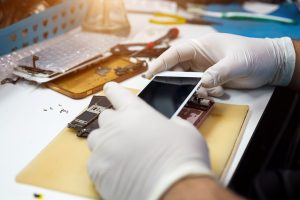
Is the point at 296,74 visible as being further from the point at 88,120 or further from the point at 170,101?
the point at 88,120

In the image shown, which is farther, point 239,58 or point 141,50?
point 141,50

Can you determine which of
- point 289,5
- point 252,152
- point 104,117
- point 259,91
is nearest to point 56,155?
point 104,117

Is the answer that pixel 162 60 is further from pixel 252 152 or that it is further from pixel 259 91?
pixel 252 152

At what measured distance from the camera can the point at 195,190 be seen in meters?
0.51

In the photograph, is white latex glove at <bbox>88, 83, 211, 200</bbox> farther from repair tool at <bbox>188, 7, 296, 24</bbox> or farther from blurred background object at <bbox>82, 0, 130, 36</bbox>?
repair tool at <bbox>188, 7, 296, 24</bbox>

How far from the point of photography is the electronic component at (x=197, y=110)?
2.38 feet

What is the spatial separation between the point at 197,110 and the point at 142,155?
0.82 ft

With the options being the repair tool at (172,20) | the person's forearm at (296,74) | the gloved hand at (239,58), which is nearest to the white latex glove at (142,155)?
the gloved hand at (239,58)

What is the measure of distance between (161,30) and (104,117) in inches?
25.3

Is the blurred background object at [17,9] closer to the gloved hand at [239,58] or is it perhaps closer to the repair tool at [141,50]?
the repair tool at [141,50]

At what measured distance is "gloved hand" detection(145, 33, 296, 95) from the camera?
0.83 m

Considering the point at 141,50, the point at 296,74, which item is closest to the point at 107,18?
the point at 141,50

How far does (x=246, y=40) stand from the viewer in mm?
882

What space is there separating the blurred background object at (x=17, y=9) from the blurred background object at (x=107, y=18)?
5.4 inches
